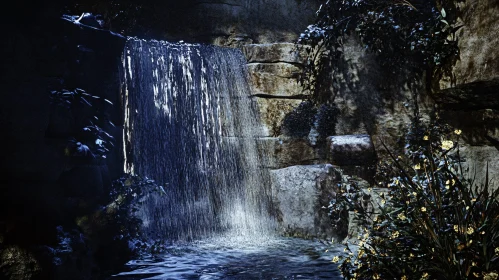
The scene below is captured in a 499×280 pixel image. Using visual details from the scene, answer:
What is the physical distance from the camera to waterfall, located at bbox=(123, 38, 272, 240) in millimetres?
8734

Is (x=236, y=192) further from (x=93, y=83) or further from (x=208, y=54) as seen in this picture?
(x=93, y=83)

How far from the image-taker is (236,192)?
9.76 meters

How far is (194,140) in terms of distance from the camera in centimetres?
959

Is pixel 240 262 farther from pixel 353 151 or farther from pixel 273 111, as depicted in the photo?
pixel 273 111

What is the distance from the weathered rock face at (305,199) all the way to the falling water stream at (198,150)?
1.48 feet

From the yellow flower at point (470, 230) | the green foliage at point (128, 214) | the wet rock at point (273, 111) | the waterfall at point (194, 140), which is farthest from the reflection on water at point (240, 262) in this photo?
the wet rock at point (273, 111)

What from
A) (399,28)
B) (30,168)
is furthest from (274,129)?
(30,168)

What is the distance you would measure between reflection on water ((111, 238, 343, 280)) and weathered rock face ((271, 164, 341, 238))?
577 millimetres

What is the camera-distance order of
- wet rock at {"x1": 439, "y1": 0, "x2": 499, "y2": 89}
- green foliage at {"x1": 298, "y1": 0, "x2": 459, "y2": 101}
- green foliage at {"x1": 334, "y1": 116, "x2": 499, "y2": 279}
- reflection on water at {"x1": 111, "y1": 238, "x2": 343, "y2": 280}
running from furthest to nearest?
green foliage at {"x1": 298, "y1": 0, "x2": 459, "y2": 101} < wet rock at {"x1": 439, "y1": 0, "x2": 499, "y2": 89} < reflection on water at {"x1": 111, "y1": 238, "x2": 343, "y2": 280} < green foliage at {"x1": 334, "y1": 116, "x2": 499, "y2": 279}

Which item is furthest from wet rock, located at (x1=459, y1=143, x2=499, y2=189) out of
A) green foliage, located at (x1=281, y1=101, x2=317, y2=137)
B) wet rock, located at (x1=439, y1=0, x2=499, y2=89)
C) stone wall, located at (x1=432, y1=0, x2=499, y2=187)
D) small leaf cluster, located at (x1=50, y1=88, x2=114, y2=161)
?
small leaf cluster, located at (x1=50, y1=88, x2=114, y2=161)

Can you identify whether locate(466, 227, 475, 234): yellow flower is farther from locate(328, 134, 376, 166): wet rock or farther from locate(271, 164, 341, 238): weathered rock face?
locate(328, 134, 376, 166): wet rock

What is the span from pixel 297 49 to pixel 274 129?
2234 mm

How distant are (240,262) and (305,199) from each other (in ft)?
9.91

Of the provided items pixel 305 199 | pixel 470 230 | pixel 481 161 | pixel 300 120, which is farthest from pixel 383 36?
pixel 470 230
